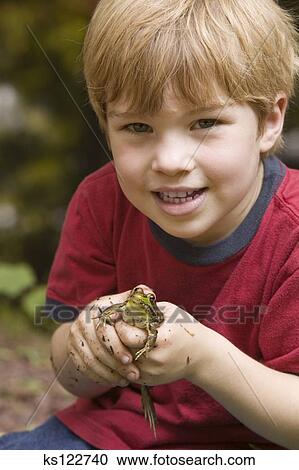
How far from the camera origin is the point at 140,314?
Answer: 0.63 metres

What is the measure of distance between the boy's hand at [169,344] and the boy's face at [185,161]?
79 mm

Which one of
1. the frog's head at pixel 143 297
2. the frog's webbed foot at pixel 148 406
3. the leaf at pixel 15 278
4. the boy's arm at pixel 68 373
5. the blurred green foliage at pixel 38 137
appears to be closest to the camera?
the frog's head at pixel 143 297

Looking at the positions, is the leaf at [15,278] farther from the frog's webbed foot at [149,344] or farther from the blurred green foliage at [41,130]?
the frog's webbed foot at [149,344]

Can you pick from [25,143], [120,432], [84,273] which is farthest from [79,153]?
[120,432]

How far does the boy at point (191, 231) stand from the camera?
66 centimetres

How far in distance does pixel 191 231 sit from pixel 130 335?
12 centimetres

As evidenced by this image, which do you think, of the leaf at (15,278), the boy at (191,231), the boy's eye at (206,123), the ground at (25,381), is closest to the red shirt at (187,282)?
the boy at (191,231)

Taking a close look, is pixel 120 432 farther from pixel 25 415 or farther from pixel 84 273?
pixel 25 415

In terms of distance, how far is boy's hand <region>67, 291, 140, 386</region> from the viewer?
25.5 inches

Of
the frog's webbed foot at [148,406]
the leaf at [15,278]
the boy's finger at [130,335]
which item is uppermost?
the boy's finger at [130,335]

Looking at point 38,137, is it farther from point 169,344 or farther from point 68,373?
point 169,344

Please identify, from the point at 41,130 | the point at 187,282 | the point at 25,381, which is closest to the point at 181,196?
the point at 187,282

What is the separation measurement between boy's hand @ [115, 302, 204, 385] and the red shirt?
2.9 inches

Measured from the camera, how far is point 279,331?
2.40ft
